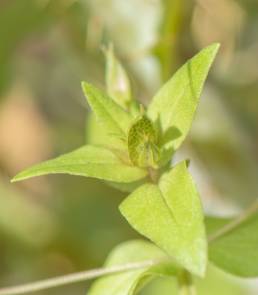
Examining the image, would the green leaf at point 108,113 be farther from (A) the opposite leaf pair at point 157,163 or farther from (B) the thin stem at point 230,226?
(B) the thin stem at point 230,226

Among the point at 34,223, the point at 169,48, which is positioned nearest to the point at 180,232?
the point at 169,48

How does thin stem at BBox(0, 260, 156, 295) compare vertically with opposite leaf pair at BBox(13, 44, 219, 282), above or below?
below

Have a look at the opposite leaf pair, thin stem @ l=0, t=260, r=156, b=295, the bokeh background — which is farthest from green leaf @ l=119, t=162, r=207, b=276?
the bokeh background

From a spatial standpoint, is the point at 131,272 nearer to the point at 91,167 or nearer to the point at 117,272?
the point at 117,272

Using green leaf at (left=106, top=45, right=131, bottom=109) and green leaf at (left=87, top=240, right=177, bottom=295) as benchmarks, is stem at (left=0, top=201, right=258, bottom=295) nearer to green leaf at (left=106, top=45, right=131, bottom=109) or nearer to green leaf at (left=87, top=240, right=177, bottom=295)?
green leaf at (left=87, top=240, right=177, bottom=295)

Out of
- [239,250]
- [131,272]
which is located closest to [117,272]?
[131,272]

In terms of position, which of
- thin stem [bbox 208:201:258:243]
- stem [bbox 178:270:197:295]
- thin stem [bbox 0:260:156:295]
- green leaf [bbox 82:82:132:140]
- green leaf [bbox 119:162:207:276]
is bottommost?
stem [bbox 178:270:197:295]
